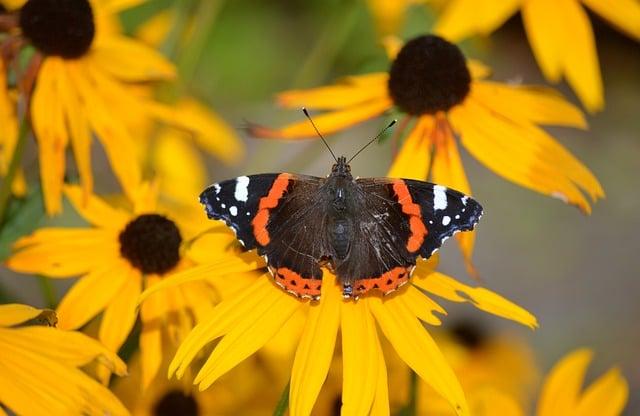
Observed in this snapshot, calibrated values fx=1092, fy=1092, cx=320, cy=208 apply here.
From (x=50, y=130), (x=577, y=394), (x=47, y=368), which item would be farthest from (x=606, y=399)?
(x=50, y=130)

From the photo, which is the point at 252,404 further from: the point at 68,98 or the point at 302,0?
the point at 302,0

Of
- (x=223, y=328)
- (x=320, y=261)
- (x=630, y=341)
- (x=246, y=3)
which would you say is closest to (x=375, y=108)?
(x=320, y=261)

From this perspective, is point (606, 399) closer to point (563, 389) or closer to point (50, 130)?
point (563, 389)

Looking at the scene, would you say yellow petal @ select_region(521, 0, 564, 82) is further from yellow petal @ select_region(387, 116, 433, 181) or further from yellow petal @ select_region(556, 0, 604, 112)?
yellow petal @ select_region(387, 116, 433, 181)

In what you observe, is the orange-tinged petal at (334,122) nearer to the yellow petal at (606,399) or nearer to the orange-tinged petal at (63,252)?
the orange-tinged petal at (63,252)

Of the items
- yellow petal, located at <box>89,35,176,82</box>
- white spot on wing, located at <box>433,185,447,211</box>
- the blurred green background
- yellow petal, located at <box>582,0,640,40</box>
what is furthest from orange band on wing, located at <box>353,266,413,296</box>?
the blurred green background
